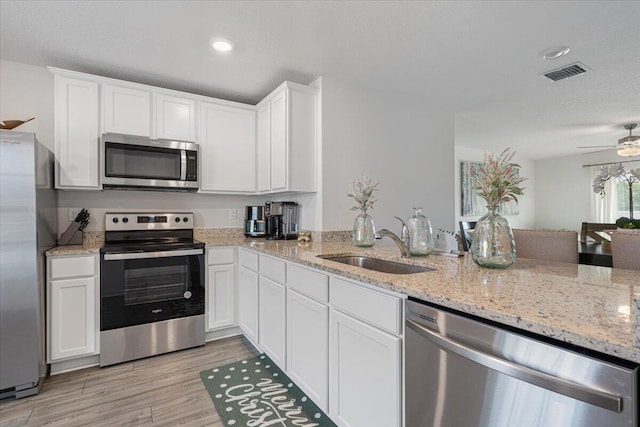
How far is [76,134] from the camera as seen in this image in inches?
101

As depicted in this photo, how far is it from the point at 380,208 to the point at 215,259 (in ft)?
5.33

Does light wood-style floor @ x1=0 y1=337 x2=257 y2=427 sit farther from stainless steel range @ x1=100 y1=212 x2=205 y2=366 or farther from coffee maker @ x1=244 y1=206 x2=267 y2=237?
coffee maker @ x1=244 y1=206 x2=267 y2=237

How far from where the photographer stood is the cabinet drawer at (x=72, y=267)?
227cm

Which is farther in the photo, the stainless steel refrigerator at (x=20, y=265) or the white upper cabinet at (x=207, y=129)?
the white upper cabinet at (x=207, y=129)

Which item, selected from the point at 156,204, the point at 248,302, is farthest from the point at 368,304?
the point at 156,204

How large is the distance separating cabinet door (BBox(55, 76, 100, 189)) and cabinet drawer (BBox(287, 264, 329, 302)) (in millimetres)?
1878

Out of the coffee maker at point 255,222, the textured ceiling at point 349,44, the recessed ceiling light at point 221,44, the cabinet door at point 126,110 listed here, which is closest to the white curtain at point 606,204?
the textured ceiling at point 349,44

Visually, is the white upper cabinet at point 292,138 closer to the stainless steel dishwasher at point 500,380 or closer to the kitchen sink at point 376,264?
the kitchen sink at point 376,264

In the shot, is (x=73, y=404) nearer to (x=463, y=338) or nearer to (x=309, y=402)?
(x=309, y=402)

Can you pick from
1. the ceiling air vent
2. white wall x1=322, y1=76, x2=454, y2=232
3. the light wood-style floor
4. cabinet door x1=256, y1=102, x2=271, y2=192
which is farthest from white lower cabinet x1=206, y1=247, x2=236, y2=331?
the ceiling air vent

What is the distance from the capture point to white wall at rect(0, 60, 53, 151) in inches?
101

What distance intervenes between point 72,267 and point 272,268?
1450mm

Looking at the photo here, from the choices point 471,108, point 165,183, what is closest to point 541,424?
point 165,183

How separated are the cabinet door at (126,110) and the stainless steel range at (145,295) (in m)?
0.75
